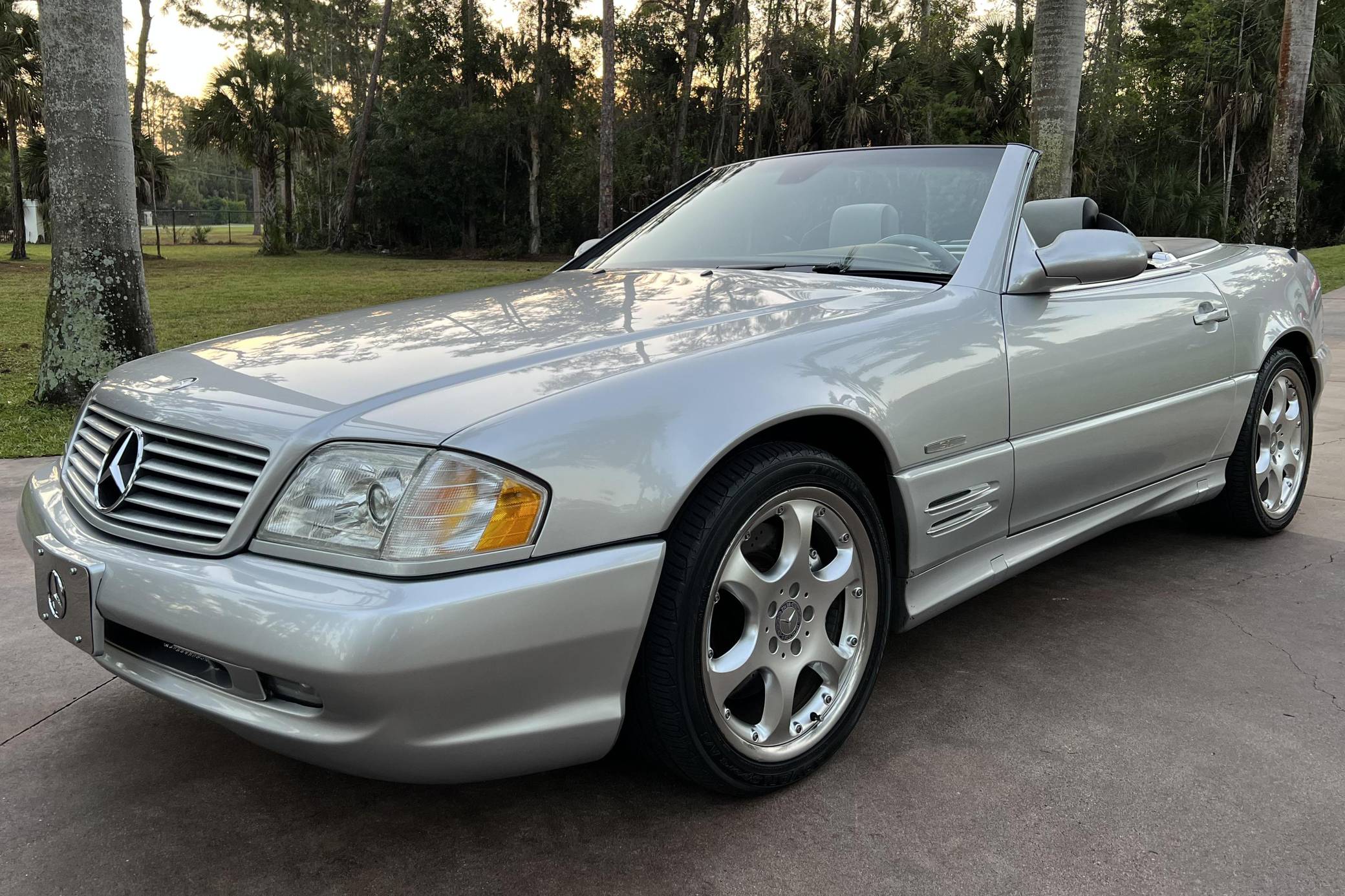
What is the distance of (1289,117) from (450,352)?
658 inches

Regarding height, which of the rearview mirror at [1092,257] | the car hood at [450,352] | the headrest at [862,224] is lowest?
the car hood at [450,352]

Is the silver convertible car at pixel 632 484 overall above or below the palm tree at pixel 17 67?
below

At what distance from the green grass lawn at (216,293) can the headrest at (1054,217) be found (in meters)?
4.71

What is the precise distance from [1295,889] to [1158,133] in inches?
1126

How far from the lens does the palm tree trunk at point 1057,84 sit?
7461 millimetres

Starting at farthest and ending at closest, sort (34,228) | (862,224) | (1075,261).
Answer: (34,228), (862,224), (1075,261)

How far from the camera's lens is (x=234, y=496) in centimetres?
177

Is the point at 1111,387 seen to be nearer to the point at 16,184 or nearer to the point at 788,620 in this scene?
the point at 788,620

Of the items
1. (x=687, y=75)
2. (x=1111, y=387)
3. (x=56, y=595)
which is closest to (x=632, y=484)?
(x=56, y=595)

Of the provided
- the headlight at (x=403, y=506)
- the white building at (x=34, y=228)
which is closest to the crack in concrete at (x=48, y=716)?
the headlight at (x=403, y=506)

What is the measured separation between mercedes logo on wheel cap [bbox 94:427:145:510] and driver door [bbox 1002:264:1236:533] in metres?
1.89

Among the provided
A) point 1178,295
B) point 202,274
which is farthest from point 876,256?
point 202,274

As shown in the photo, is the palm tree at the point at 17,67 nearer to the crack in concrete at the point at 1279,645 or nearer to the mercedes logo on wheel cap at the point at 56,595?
the mercedes logo on wheel cap at the point at 56,595

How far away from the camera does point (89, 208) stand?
579 cm
